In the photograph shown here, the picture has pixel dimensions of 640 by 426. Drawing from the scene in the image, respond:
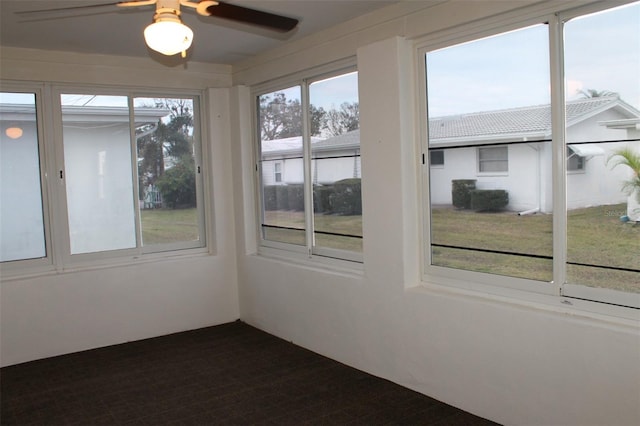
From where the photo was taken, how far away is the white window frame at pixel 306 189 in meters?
4.37

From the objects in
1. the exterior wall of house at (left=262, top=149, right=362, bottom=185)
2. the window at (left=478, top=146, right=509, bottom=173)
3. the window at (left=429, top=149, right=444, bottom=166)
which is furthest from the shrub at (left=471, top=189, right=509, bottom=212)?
the exterior wall of house at (left=262, top=149, right=362, bottom=185)

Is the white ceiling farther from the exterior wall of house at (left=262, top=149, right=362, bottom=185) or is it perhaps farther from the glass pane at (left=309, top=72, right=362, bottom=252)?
the exterior wall of house at (left=262, top=149, right=362, bottom=185)

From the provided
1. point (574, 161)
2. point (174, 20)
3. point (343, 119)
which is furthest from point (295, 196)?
point (174, 20)

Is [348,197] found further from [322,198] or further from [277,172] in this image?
[277,172]

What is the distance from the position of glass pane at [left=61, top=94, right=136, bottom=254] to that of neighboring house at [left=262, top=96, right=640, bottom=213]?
300 cm

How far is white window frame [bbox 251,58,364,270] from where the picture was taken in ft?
14.3

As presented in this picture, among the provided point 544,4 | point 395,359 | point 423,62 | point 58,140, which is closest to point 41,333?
point 58,140

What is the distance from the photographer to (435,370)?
354 cm

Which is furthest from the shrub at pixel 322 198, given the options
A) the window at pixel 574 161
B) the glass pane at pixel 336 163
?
the window at pixel 574 161

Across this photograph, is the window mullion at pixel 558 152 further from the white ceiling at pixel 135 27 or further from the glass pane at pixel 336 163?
the glass pane at pixel 336 163

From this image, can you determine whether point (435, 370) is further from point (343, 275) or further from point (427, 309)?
point (343, 275)

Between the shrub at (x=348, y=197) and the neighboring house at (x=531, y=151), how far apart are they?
0.77 metres

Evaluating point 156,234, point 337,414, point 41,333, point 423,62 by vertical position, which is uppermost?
point 423,62

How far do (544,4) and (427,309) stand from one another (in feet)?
6.39
